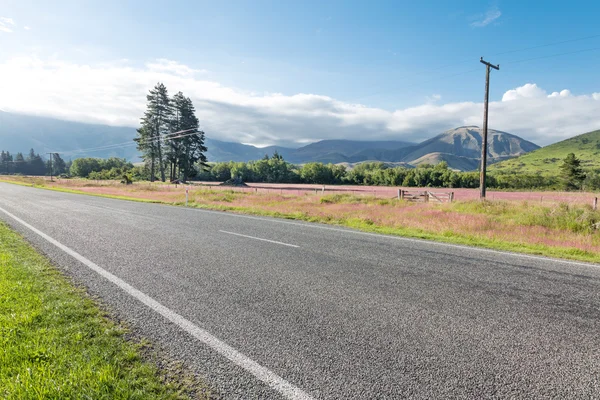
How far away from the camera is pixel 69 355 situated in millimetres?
2945

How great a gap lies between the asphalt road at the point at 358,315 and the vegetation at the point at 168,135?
64788 mm

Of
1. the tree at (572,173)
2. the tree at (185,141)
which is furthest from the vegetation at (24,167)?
the tree at (572,173)

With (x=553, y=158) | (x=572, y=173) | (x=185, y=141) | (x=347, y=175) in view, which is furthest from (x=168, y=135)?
(x=553, y=158)

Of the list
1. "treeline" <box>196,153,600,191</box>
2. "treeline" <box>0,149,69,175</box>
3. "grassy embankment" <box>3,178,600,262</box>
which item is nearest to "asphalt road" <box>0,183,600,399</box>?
"grassy embankment" <box>3,178,600,262</box>

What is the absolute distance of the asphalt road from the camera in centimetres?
274

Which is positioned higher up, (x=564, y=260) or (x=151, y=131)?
(x=151, y=131)

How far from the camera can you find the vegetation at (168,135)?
67.8 metres

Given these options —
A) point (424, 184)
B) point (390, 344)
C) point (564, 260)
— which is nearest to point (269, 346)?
point (390, 344)

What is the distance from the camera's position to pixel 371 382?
106 inches

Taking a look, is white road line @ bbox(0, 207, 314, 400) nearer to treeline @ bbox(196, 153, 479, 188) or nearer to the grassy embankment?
the grassy embankment

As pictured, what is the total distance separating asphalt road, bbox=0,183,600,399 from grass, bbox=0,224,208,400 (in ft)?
0.99

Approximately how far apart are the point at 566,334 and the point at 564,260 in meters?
4.56

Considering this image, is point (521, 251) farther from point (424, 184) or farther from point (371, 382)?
point (424, 184)

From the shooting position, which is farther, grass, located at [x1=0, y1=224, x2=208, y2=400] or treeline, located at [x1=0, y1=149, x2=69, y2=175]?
treeline, located at [x1=0, y1=149, x2=69, y2=175]
